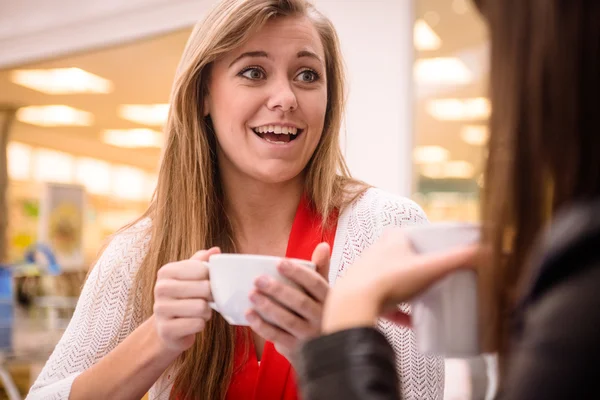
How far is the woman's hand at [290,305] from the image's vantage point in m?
0.65

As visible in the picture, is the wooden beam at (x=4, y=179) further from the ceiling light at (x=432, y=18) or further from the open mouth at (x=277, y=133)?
the open mouth at (x=277, y=133)

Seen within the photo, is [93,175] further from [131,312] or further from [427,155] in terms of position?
[131,312]

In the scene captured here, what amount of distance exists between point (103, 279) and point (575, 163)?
0.93 metres

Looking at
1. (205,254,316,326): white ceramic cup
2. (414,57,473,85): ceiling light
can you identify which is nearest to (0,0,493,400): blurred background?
(414,57,473,85): ceiling light

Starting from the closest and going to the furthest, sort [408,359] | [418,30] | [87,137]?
[408,359]
[418,30]
[87,137]

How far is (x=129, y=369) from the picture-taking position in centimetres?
91

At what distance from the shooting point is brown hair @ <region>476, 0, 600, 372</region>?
425mm

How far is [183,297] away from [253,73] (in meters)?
0.58

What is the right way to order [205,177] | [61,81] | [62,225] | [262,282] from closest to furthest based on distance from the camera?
[262,282]
[205,177]
[62,225]
[61,81]

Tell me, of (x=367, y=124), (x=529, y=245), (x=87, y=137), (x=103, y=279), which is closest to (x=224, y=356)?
(x=103, y=279)

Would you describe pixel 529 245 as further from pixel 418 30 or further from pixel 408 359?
pixel 418 30

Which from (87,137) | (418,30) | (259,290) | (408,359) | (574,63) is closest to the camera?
(574,63)

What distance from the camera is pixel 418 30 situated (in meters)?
3.20

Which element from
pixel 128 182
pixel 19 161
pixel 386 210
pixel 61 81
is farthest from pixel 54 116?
pixel 386 210
